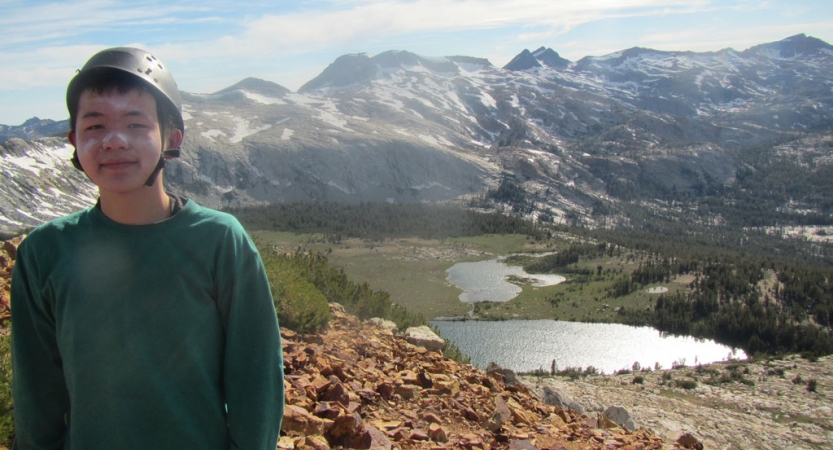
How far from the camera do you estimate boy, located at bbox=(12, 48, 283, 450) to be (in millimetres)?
3221

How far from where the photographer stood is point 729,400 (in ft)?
119

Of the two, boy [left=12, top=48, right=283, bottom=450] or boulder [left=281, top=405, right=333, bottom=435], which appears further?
boulder [left=281, top=405, right=333, bottom=435]

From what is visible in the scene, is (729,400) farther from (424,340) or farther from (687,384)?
(424,340)

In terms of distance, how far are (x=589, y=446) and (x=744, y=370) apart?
143 ft

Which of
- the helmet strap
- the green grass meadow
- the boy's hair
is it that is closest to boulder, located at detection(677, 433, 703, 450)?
the helmet strap

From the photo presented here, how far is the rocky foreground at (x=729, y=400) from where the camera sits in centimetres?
2711

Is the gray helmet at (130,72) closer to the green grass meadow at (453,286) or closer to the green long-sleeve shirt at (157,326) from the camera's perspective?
the green long-sleeve shirt at (157,326)

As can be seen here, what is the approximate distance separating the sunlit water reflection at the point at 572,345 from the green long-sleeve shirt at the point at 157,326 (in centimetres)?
5207

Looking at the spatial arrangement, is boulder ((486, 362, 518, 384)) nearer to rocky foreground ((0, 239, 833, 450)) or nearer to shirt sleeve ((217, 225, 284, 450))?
rocky foreground ((0, 239, 833, 450))

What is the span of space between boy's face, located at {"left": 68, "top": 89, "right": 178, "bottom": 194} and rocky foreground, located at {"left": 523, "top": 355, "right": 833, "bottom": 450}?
1546cm

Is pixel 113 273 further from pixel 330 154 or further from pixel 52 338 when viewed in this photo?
pixel 330 154

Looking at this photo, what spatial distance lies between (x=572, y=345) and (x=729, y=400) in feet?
96.7

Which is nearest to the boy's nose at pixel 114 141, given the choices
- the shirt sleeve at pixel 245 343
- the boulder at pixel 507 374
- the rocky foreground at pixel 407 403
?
the shirt sleeve at pixel 245 343

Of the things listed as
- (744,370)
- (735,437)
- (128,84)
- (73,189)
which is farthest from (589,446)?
(73,189)
